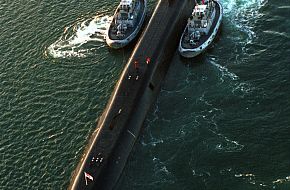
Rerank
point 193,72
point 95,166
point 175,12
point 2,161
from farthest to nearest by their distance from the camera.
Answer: point 175,12
point 193,72
point 2,161
point 95,166

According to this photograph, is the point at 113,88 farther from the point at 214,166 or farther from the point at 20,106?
the point at 214,166

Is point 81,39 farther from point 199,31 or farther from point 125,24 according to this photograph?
point 199,31

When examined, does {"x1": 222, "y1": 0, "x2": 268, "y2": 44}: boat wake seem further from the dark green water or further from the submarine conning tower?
the submarine conning tower

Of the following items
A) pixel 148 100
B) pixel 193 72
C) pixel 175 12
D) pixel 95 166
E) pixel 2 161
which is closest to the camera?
pixel 95 166

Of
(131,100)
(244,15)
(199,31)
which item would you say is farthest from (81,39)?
(244,15)

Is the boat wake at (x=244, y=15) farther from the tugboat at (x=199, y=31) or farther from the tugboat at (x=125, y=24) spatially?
the tugboat at (x=125, y=24)

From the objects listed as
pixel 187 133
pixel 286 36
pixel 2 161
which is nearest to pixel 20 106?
pixel 2 161
